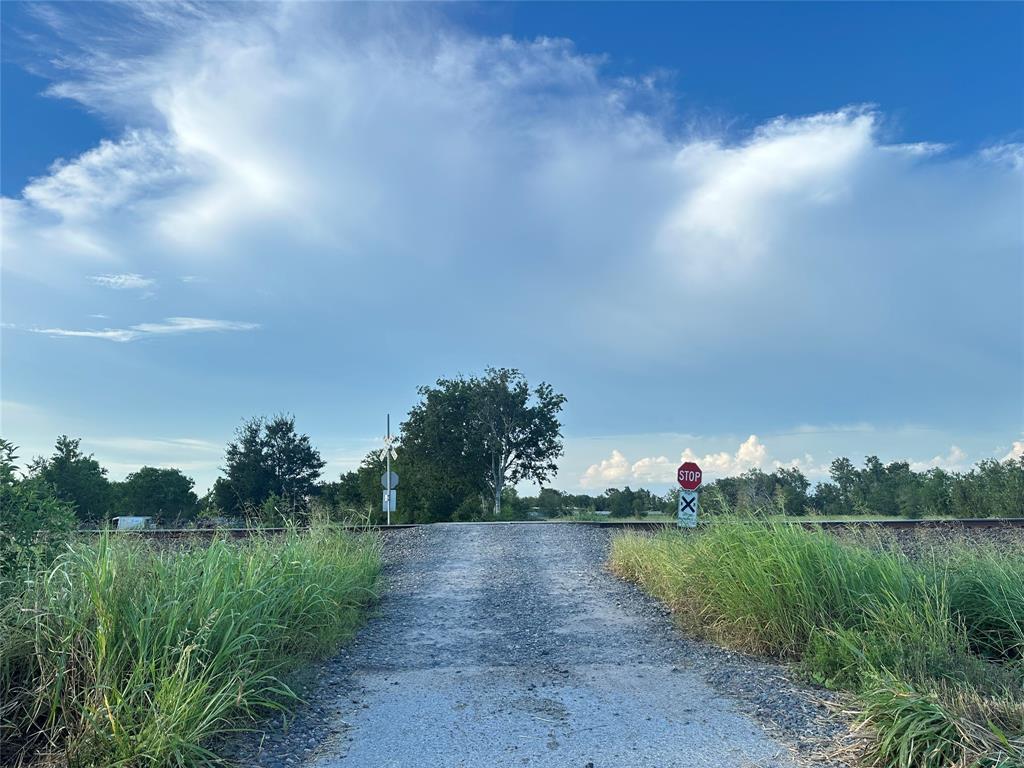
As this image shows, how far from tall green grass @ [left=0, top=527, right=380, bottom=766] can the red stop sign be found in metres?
7.58

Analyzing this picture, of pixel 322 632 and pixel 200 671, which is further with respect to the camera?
pixel 322 632

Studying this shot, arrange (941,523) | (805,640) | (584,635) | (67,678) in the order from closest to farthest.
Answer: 1. (67,678)
2. (805,640)
3. (584,635)
4. (941,523)

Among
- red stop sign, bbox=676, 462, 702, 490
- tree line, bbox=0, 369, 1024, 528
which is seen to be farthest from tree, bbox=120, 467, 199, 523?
red stop sign, bbox=676, 462, 702, 490

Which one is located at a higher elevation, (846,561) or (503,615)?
(846,561)

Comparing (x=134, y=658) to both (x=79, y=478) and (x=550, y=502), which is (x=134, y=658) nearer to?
(x=79, y=478)

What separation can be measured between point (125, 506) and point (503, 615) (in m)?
43.3

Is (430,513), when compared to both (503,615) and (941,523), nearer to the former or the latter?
(941,523)

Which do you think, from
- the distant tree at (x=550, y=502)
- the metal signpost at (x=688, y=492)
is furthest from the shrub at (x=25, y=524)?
the distant tree at (x=550, y=502)

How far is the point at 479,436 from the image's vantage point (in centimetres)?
4788

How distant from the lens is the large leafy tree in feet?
155

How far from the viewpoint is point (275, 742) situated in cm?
491

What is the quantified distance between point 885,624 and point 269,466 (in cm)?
5303

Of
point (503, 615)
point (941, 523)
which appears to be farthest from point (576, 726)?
point (941, 523)

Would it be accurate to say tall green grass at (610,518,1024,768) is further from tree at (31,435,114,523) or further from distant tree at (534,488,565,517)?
distant tree at (534,488,565,517)
